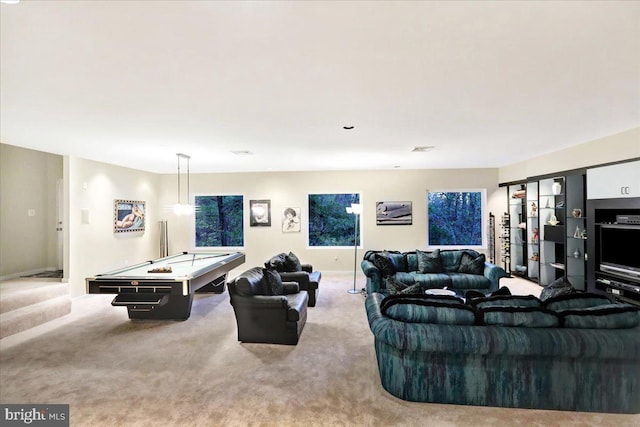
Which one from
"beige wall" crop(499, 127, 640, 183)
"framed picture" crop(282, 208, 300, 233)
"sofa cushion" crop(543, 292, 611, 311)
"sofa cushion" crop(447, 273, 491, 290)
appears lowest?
"sofa cushion" crop(447, 273, 491, 290)

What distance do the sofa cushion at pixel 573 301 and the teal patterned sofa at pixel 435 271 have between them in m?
2.20

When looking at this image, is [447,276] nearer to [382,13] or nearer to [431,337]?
[431,337]

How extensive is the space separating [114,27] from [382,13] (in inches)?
59.3

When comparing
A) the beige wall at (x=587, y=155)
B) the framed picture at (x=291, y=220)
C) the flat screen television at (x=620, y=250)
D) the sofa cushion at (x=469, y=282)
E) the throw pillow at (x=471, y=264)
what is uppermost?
the beige wall at (x=587, y=155)

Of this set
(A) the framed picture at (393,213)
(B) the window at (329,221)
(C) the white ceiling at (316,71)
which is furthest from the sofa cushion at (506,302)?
(B) the window at (329,221)

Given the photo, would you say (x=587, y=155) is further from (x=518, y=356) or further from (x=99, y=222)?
(x=99, y=222)

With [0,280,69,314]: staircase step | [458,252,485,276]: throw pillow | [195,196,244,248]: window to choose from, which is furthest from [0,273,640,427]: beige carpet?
[195,196,244,248]: window

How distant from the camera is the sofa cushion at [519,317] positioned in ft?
7.77

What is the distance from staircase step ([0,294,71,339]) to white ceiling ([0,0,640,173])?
2417 millimetres

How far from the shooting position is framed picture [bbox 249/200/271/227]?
300 inches

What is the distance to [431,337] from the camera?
2346mm

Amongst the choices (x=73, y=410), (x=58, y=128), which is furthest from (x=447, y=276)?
(x=58, y=128)

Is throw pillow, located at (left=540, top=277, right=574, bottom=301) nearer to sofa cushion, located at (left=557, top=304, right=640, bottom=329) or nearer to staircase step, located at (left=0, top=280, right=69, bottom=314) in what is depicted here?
sofa cushion, located at (left=557, top=304, right=640, bottom=329)

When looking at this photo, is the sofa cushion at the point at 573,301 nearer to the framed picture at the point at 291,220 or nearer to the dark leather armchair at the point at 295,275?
the dark leather armchair at the point at 295,275
